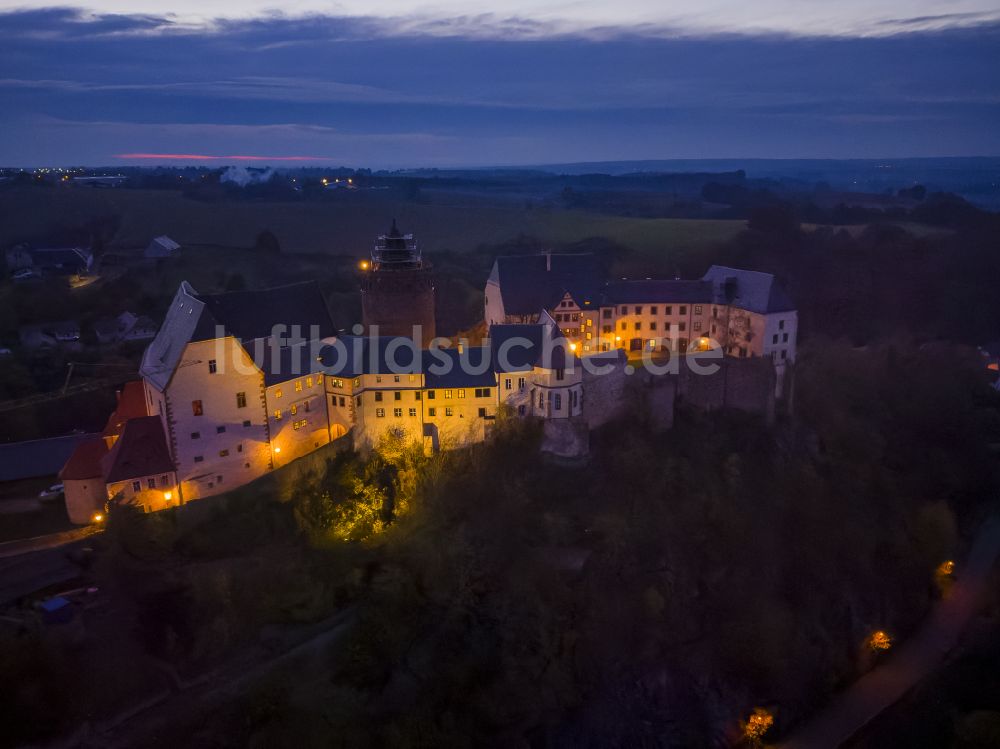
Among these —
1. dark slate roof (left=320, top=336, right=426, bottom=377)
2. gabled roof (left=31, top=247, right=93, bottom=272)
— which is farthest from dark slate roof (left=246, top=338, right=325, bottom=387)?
gabled roof (left=31, top=247, right=93, bottom=272)

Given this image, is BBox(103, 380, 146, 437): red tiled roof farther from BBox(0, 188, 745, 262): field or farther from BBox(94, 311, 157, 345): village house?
BBox(0, 188, 745, 262): field

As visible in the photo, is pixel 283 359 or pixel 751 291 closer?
pixel 283 359

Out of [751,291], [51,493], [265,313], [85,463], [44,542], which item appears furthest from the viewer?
[751,291]

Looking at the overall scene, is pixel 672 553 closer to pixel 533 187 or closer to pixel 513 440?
pixel 513 440

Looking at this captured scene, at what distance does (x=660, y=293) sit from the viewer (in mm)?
38719

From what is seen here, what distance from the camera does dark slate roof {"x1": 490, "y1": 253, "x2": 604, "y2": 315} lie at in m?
37.8

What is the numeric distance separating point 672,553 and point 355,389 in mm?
15326

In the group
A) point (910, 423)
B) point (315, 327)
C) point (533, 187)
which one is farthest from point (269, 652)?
point (533, 187)

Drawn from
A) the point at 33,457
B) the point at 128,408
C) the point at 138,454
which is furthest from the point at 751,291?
the point at 33,457

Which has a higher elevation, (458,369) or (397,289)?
(397,289)

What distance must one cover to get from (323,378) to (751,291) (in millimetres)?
21867

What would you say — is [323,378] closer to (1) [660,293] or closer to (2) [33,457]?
(2) [33,457]

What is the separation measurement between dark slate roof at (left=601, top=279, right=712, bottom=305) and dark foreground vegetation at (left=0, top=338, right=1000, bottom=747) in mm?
7037

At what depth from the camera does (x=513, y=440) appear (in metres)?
31.1
